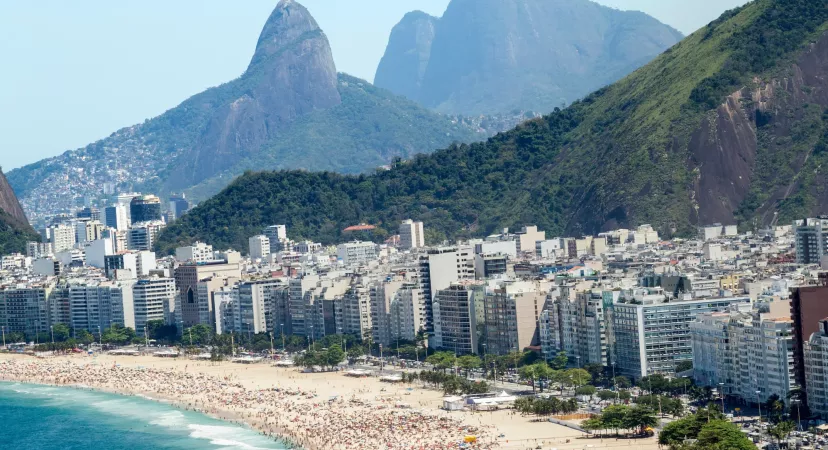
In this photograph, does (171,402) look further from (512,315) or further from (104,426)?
(512,315)

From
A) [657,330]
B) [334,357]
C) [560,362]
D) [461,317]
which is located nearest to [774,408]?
[657,330]

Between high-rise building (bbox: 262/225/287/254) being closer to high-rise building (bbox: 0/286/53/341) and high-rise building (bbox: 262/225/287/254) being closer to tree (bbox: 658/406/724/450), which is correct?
high-rise building (bbox: 0/286/53/341)

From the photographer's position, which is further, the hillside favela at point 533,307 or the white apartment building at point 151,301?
the white apartment building at point 151,301

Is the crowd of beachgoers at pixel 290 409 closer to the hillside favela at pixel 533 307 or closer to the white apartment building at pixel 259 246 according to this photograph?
the hillside favela at pixel 533 307

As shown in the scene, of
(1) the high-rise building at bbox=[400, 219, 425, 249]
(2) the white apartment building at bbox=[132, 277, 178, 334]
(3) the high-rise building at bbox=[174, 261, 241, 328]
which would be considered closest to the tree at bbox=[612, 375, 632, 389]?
(3) the high-rise building at bbox=[174, 261, 241, 328]

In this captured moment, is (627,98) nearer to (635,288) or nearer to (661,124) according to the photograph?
(661,124)

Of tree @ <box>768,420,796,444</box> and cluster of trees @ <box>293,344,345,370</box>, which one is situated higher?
cluster of trees @ <box>293,344,345,370</box>

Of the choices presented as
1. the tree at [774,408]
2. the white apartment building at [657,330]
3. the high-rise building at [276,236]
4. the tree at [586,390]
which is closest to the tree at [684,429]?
the tree at [774,408]
